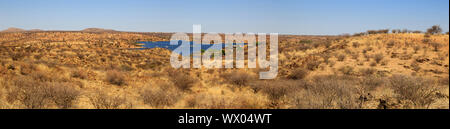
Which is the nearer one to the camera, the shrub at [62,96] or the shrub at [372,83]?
the shrub at [62,96]

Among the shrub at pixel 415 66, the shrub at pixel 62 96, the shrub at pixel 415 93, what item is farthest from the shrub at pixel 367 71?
the shrub at pixel 62 96

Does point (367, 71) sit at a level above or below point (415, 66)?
below

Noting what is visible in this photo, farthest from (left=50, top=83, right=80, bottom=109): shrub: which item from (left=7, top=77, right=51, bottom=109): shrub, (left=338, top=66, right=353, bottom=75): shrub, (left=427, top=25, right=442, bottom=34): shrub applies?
(left=427, top=25, right=442, bottom=34): shrub

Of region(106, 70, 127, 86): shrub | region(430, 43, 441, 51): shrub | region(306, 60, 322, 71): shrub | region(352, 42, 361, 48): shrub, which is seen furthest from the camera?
region(352, 42, 361, 48): shrub

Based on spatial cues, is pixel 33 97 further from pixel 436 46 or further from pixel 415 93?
pixel 436 46

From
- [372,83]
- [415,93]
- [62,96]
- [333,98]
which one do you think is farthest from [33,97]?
[372,83]

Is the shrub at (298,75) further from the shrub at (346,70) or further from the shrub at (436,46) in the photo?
the shrub at (436,46)

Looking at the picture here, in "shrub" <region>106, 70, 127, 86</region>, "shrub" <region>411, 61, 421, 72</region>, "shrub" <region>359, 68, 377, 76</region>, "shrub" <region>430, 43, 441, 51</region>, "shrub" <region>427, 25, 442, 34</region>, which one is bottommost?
"shrub" <region>106, 70, 127, 86</region>

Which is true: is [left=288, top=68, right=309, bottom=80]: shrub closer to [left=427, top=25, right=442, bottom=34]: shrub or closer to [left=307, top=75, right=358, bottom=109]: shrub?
[left=307, top=75, right=358, bottom=109]: shrub
